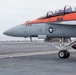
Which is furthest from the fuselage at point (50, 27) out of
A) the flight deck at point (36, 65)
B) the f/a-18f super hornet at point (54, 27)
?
the flight deck at point (36, 65)

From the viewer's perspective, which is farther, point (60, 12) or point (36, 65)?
point (60, 12)

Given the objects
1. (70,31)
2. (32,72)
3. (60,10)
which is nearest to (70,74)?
(32,72)

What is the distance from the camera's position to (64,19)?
2023 cm

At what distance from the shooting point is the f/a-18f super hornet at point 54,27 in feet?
Answer: 66.3

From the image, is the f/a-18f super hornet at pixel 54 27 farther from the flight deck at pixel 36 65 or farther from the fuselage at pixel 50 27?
the flight deck at pixel 36 65

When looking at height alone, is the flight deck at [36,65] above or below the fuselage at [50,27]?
below

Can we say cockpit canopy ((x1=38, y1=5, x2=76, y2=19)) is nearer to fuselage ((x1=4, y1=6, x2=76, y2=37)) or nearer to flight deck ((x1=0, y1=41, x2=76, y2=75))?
fuselage ((x1=4, y1=6, x2=76, y2=37))

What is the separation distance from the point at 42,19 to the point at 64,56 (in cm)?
283

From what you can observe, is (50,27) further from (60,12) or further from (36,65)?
(36,65)

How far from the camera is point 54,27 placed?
811 inches

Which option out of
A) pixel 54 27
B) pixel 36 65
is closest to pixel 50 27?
pixel 54 27

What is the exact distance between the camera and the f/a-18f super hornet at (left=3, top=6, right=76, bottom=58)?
66.3 ft

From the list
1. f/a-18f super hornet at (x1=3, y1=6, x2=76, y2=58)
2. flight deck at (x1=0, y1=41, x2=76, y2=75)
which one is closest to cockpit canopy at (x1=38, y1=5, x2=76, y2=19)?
f/a-18f super hornet at (x1=3, y1=6, x2=76, y2=58)

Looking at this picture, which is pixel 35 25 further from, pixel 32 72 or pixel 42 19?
pixel 32 72
